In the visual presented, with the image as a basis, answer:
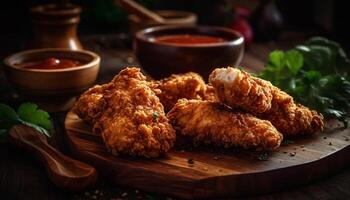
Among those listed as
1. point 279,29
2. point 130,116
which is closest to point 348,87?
point 130,116

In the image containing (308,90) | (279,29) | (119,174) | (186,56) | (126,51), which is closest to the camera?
(119,174)

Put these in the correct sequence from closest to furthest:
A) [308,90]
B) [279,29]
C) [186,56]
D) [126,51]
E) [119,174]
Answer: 1. [119,174]
2. [308,90]
3. [186,56]
4. [126,51]
5. [279,29]

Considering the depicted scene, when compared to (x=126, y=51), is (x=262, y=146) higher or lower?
higher

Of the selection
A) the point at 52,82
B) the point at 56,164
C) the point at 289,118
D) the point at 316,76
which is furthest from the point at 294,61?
the point at 56,164

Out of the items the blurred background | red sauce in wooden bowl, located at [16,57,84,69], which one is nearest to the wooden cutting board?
red sauce in wooden bowl, located at [16,57,84,69]

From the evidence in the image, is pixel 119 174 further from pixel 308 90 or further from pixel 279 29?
pixel 279 29

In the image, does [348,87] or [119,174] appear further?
[348,87]

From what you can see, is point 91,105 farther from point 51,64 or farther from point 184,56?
point 184,56
